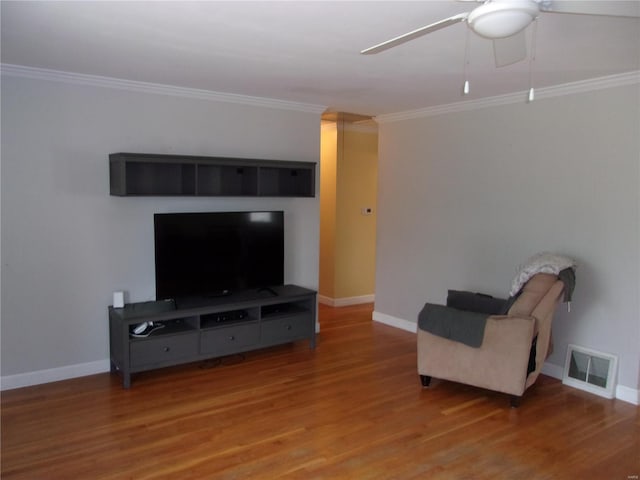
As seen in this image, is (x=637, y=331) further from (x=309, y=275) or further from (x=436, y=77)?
(x=309, y=275)

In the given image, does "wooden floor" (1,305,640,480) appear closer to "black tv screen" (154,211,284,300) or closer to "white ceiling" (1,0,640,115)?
"black tv screen" (154,211,284,300)

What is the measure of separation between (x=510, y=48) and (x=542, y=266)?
200 centimetres

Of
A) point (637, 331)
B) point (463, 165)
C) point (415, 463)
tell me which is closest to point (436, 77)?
point (463, 165)

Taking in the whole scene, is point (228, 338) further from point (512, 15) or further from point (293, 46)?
point (512, 15)

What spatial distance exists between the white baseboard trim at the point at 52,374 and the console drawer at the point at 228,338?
0.84 metres

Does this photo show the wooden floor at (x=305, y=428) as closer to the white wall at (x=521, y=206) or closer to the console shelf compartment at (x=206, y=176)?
the white wall at (x=521, y=206)

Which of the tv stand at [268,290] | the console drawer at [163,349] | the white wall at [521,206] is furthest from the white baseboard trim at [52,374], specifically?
the white wall at [521,206]

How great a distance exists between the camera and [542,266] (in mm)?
3711

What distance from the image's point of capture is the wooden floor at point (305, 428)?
2.79 metres

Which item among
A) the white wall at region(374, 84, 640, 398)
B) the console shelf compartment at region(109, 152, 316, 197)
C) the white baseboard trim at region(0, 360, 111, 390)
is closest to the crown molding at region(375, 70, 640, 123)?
the white wall at region(374, 84, 640, 398)

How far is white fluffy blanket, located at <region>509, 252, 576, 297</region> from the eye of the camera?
368 cm

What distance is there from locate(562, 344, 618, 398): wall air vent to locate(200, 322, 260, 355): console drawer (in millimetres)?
2595

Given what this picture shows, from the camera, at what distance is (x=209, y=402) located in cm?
362

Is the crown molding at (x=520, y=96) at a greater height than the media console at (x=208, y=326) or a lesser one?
greater
